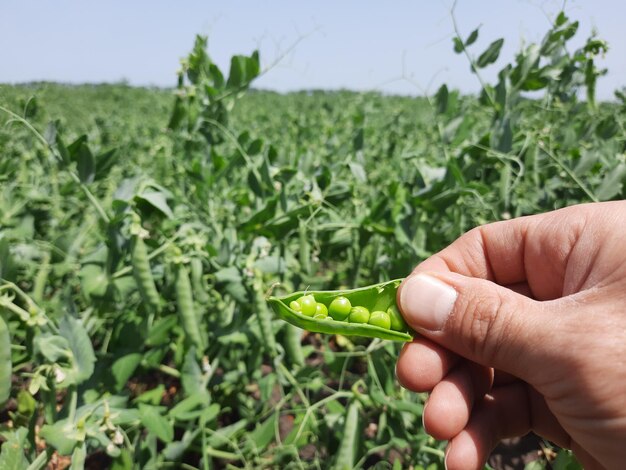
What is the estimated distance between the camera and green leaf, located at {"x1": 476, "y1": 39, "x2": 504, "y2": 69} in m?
2.11

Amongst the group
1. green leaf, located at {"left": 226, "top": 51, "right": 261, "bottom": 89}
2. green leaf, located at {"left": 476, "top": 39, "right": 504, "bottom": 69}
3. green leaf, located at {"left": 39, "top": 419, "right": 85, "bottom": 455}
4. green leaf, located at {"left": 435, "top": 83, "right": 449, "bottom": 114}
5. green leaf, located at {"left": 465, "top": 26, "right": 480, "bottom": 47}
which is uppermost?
green leaf, located at {"left": 465, "top": 26, "right": 480, "bottom": 47}

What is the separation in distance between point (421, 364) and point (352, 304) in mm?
273

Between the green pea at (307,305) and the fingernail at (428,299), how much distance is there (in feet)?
0.81

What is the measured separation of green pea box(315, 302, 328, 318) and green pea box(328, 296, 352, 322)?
0.06ft

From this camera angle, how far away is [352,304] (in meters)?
1.31

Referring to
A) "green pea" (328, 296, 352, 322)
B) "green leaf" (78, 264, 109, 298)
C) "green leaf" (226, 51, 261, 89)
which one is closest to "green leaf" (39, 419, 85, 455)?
"green leaf" (78, 264, 109, 298)

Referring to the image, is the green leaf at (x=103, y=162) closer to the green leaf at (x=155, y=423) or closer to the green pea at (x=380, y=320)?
the green leaf at (x=155, y=423)

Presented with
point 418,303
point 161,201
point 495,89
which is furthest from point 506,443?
point 161,201

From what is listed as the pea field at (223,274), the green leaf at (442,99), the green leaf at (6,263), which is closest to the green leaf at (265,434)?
the pea field at (223,274)

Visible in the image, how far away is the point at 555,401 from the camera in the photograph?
1089mm

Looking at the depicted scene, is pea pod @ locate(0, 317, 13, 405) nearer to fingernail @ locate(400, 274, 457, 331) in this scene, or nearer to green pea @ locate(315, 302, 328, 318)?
green pea @ locate(315, 302, 328, 318)

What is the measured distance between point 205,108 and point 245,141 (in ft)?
0.87

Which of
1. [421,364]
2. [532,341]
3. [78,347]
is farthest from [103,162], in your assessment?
[532,341]

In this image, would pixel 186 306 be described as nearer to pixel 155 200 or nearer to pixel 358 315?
pixel 155 200
